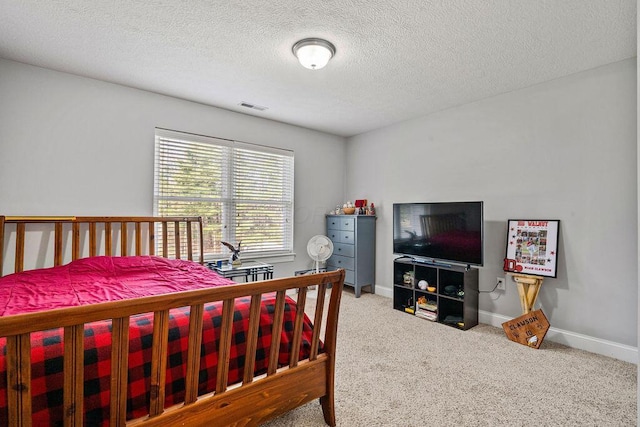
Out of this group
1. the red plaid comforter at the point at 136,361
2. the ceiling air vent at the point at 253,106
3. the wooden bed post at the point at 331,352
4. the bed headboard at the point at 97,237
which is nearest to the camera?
the red plaid comforter at the point at 136,361

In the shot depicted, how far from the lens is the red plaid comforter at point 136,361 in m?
1.05

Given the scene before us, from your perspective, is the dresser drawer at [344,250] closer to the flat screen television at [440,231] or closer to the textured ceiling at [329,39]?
the flat screen television at [440,231]

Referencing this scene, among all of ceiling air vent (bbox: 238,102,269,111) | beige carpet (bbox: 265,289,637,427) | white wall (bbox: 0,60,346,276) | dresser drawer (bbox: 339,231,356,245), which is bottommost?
beige carpet (bbox: 265,289,637,427)

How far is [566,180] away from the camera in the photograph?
2.81 meters

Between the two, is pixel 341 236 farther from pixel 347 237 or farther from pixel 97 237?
Answer: pixel 97 237

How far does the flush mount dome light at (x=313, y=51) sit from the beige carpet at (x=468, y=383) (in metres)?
2.35

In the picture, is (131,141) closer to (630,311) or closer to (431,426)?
(431,426)

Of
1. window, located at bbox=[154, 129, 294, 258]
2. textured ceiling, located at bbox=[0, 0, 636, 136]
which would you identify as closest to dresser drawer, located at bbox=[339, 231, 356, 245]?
window, located at bbox=[154, 129, 294, 258]

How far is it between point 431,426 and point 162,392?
1.41 metres

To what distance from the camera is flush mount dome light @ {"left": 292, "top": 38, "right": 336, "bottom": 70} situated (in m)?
2.30

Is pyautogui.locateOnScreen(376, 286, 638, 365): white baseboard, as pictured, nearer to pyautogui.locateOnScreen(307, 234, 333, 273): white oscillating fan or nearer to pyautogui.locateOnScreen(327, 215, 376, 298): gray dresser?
pyautogui.locateOnScreen(327, 215, 376, 298): gray dresser

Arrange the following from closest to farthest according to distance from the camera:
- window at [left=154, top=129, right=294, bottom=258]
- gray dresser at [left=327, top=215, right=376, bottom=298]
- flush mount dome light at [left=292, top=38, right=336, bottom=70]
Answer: flush mount dome light at [left=292, top=38, right=336, bottom=70]
window at [left=154, top=129, right=294, bottom=258]
gray dresser at [left=327, top=215, right=376, bottom=298]

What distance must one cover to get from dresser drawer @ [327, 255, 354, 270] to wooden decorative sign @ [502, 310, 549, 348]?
6.50 ft

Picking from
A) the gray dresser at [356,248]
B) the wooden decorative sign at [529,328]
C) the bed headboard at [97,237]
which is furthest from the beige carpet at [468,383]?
the bed headboard at [97,237]
